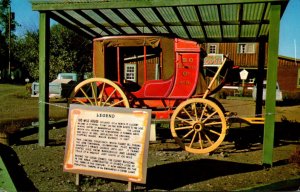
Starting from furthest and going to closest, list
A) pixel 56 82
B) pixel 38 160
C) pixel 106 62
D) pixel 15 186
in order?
pixel 56 82 < pixel 106 62 < pixel 38 160 < pixel 15 186

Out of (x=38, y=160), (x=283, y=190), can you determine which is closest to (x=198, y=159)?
(x=283, y=190)

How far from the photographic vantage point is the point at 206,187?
18.8ft

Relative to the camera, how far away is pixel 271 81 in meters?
7.20

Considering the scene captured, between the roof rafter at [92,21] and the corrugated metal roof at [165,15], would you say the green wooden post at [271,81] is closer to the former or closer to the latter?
the corrugated metal roof at [165,15]

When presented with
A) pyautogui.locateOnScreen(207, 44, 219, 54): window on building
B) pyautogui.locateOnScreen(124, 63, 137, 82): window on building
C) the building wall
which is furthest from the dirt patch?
pyautogui.locateOnScreen(207, 44, 219, 54): window on building

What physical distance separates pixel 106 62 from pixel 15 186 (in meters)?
5.20

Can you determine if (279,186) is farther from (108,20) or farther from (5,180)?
(108,20)

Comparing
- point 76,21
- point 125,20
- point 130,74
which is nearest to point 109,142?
point 125,20

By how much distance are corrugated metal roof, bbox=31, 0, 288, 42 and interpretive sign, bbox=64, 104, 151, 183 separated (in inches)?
124

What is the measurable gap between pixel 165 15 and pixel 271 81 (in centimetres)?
342

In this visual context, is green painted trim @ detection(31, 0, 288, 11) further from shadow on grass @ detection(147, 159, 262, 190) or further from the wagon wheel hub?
shadow on grass @ detection(147, 159, 262, 190)

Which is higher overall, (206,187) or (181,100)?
(181,100)

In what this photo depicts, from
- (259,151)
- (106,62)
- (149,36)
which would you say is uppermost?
(149,36)

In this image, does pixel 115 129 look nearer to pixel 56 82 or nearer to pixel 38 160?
pixel 38 160
